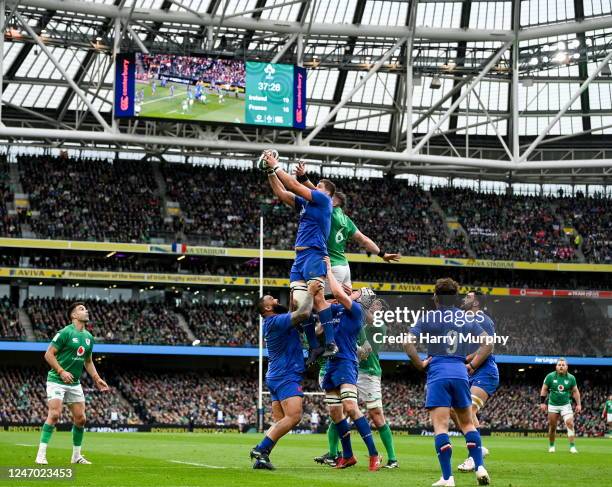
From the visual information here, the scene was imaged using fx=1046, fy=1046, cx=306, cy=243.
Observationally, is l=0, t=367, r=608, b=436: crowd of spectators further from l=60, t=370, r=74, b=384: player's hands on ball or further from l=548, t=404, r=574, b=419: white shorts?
l=60, t=370, r=74, b=384: player's hands on ball

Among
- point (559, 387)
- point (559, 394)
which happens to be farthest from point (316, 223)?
point (559, 394)

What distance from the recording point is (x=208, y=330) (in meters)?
57.0

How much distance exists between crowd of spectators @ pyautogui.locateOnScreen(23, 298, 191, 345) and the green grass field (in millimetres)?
13224

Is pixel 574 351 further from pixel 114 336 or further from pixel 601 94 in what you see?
pixel 114 336

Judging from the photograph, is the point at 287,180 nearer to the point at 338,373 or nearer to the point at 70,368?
the point at 338,373

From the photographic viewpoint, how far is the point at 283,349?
14172 millimetres

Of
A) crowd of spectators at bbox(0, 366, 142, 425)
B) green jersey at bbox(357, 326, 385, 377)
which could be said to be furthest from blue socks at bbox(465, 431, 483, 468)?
crowd of spectators at bbox(0, 366, 142, 425)

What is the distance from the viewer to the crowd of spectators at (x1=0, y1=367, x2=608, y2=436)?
4991 centimetres

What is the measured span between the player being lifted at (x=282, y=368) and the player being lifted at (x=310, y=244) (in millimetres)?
214

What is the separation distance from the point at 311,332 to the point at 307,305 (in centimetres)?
60

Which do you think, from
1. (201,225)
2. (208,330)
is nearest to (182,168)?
(201,225)

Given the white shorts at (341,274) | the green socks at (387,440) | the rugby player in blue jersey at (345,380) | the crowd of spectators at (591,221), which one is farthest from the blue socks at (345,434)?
the crowd of spectators at (591,221)

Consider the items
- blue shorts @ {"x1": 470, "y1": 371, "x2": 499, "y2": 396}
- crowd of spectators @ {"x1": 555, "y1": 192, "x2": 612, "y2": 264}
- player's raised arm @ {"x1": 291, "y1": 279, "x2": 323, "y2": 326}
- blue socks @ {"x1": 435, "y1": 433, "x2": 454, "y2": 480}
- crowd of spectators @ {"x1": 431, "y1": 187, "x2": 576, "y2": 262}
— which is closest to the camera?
blue socks @ {"x1": 435, "y1": 433, "x2": 454, "y2": 480}

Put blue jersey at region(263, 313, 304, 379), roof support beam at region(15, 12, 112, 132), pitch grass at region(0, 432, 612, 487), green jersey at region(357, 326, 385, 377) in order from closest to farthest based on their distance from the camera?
pitch grass at region(0, 432, 612, 487), blue jersey at region(263, 313, 304, 379), green jersey at region(357, 326, 385, 377), roof support beam at region(15, 12, 112, 132)
